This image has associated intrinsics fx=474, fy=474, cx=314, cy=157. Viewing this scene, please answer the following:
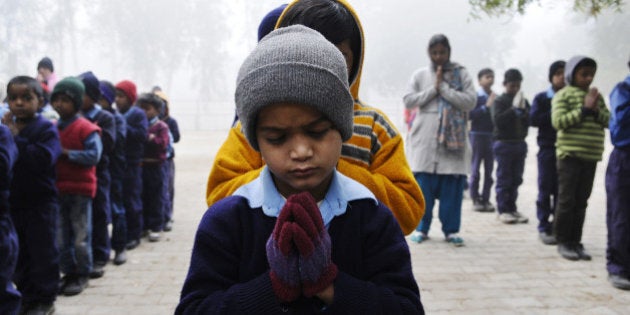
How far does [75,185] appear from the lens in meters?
4.20

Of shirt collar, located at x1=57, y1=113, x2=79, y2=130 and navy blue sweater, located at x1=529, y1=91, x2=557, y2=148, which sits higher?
navy blue sweater, located at x1=529, y1=91, x2=557, y2=148

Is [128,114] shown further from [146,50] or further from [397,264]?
[146,50]

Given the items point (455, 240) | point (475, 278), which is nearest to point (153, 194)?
point (455, 240)

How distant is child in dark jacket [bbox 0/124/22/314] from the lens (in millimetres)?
3010

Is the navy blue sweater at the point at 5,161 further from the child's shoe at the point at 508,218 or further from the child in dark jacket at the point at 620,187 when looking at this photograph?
the child's shoe at the point at 508,218

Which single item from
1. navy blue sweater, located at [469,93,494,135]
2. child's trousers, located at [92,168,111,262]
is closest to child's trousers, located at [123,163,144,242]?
child's trousers, located at [92,168,111,262]

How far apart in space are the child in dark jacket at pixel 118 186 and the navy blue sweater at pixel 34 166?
1569mm

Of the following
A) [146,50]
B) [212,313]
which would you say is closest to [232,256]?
[212,313]

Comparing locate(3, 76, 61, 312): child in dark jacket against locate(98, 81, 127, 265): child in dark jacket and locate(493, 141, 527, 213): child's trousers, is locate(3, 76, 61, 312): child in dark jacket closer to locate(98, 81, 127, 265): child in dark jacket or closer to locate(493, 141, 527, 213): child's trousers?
locate(98, 81, 127, 265): child in dark jacket

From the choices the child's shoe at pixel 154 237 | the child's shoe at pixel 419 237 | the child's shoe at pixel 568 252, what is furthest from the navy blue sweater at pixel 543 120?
the child's shoe at pixel 154 237

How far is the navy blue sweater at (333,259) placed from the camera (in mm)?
1126

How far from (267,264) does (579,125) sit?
494 centimetres

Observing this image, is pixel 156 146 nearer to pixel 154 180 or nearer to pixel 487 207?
pixel 154 180

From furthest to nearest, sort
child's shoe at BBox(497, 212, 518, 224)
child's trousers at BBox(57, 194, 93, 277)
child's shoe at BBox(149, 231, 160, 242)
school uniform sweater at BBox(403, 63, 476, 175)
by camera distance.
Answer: child's shoe at BBox(497, 212, 518, 224) < child's shoe at BBox(149, 231, 160, 242) < school uniform sweater at BBox(403, 63, 476, 175) < child's trousers at BBox(57, 194, 93, 277)
